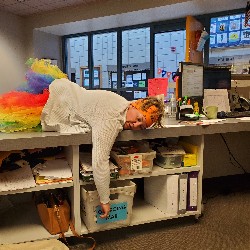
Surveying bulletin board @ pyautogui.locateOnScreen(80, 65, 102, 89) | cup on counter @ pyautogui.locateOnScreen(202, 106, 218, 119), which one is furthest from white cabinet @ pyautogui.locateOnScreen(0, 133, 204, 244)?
bulletin board @ pyautogui.locateOnScreen(80, 65, 102, 89)

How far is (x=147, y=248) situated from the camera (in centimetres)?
174

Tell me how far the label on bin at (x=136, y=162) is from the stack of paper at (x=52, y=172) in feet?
1.19

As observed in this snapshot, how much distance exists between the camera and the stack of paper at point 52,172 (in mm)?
1599

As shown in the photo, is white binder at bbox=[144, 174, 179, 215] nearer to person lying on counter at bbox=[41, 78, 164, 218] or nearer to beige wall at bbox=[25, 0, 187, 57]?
person lying on counter at bbox=[41, 78, 164, 218]

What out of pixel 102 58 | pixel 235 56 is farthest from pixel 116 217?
pixel 102 58

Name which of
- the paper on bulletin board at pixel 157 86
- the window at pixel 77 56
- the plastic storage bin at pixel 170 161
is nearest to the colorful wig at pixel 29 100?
the plastic storage bin at pixel 170 161

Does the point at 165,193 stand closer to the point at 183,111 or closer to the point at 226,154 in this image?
the point at 183,111

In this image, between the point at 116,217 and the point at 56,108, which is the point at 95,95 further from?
the point at 116,217

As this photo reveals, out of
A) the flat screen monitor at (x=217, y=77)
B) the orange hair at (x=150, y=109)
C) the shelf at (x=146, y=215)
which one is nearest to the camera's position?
the orange hair at (x=150, y=109)

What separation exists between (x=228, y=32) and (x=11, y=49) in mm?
4196

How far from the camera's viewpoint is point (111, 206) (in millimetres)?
1711

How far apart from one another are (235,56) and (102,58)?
2.94m

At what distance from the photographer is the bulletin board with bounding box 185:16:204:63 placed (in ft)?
14.8

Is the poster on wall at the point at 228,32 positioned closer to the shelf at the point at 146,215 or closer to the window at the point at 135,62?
the window at the point at 135,62
